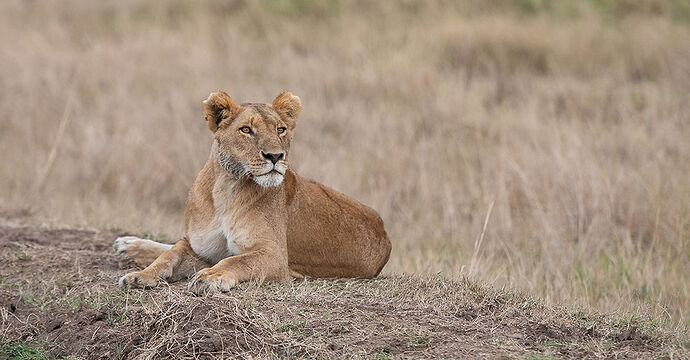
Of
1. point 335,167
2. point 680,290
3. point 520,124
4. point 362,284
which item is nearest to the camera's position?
point 362,284

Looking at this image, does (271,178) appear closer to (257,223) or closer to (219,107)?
(257,223)

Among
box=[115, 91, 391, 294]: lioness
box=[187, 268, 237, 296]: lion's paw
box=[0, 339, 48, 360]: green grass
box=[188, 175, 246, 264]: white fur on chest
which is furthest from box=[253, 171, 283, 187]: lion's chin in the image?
box=[0, 339, 48, 360]: green grass

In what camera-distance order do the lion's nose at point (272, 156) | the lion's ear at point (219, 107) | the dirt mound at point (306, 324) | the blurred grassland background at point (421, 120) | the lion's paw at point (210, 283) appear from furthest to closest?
the blurred grassland background at point (421, 120) < the lion's ear at point (219, 107) < the lion's nose at point (272, 156) < the lion's paw at point (210, 283) < the dirt mound at point (306, 324)

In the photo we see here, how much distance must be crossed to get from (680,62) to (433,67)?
11.4 feet

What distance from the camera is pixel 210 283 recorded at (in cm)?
496

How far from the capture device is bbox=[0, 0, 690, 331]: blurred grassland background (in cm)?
838

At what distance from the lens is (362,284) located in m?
5.66

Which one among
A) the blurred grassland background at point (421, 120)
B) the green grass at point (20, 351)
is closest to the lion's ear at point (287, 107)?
the blurred grassland background at point (421, 120)

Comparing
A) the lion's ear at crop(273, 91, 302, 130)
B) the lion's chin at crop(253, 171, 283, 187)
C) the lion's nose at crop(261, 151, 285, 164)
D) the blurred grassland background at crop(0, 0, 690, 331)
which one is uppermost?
the lion's ear at crop(273, 91, 302, 130)

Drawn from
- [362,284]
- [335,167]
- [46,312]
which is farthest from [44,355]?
[335,167]

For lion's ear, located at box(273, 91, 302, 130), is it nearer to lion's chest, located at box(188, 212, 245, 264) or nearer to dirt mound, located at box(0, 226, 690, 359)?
lion's chest, located at box(188, 212, 245, 264)

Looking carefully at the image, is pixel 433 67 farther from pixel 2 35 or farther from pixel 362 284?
pixel 362 284

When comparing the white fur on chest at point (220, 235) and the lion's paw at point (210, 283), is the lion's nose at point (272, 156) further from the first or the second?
the lion's paw at point (210, 283)

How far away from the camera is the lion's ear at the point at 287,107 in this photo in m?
5.62
